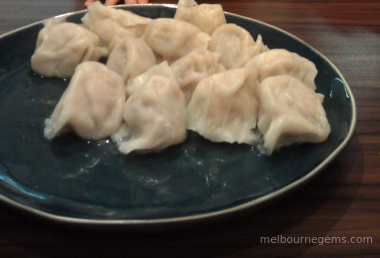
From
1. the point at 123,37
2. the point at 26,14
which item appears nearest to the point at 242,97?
the point at 123,37

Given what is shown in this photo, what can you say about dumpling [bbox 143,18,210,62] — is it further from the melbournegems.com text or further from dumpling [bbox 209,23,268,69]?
the melbournegems.com text

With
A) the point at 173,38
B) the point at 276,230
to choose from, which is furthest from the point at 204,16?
the point at 276,230

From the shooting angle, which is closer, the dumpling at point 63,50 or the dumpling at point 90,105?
the dumpling at point 90,105

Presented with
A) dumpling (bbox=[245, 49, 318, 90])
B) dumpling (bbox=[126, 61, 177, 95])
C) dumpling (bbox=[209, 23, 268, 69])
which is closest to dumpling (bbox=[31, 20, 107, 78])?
dumpling (bbox=[126, 61, 177, 95])

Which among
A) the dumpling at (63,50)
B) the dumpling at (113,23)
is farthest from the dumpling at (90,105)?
the dumpling at (113,23)

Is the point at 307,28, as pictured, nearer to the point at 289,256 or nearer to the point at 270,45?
the point at 270,45

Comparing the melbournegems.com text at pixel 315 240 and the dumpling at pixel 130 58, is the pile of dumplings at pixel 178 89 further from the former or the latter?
the melbournegems.com text at pixel 315 240

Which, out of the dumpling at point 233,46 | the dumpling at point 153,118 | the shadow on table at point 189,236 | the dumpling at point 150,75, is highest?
the dumpling at point 233,46
